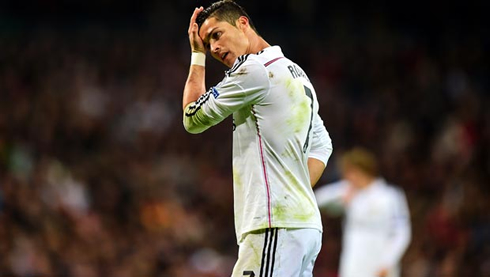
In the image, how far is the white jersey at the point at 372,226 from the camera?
8.84 m

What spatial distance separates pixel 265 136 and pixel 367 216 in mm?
4826

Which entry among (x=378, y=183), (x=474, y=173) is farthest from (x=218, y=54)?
(x=474, y=173)

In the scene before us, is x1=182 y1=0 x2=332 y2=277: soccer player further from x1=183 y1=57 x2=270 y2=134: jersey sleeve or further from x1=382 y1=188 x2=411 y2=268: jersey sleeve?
x1=382 y1=188 x2=411 y2=268: jersey sleeve

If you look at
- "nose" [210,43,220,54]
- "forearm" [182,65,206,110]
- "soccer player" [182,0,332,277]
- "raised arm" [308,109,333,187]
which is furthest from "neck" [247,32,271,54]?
"raised arm" [308,109,333,187]

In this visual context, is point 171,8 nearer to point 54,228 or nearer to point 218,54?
point 54,228

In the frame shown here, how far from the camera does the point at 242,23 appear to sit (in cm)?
455

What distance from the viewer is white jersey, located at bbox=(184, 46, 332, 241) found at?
4.32 m

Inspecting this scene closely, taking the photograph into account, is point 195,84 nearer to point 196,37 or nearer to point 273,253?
point 196,37

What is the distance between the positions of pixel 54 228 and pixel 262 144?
653 centimetres

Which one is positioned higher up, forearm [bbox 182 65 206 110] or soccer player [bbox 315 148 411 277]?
forearm [bbox 182 65 206 110]

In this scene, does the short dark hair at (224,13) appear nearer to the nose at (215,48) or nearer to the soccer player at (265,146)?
the soccer player at (265,146)

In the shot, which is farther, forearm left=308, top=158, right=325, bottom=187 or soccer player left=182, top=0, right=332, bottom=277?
forearm left=308, top=158, right=325, bottom=187

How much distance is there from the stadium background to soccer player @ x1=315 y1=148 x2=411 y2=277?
2149 millimetres

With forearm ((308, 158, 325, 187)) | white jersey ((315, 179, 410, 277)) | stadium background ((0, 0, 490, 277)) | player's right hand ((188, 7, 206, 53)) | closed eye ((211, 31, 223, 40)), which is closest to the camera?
closed eye ((211, 31, 223, 40))
